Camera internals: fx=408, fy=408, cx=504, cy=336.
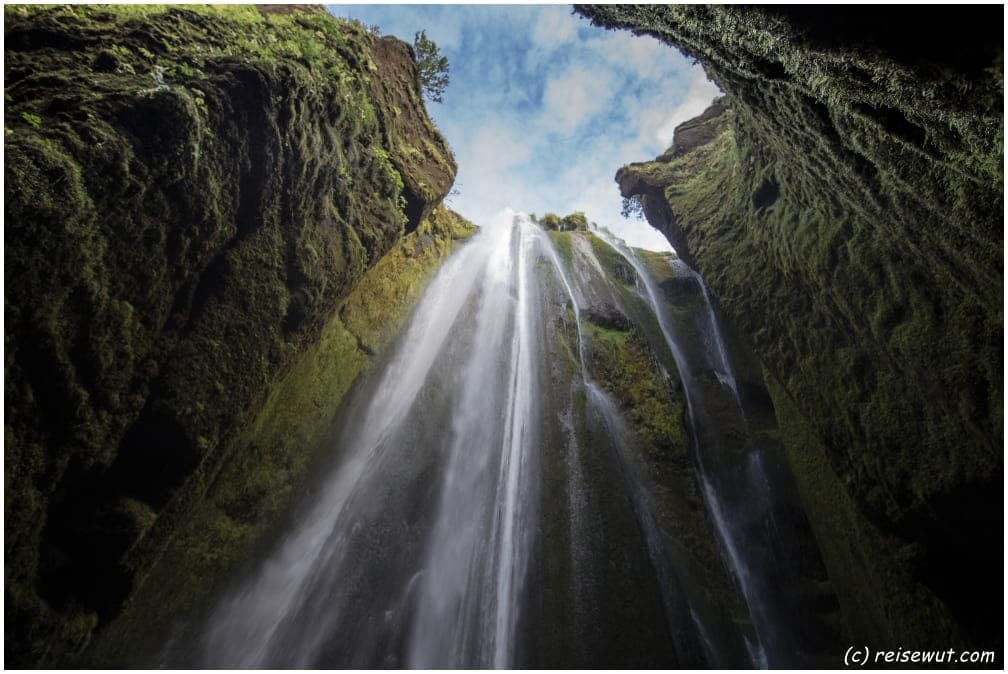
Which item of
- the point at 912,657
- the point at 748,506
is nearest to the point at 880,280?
the point at 748,506

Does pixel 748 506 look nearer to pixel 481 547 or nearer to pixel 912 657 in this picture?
pixel 912 657

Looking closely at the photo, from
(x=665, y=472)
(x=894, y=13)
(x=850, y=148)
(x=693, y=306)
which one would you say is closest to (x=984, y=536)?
(x=665, y=472)

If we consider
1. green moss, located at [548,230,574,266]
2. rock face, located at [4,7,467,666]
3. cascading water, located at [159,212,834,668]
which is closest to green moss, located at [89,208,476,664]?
rock face, located at [4,7,467,666]

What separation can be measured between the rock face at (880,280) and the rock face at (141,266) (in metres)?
5.79

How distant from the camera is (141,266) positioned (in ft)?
15.1

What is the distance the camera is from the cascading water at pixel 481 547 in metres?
6.94

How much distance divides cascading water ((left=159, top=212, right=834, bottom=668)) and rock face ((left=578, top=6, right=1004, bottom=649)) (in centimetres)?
235

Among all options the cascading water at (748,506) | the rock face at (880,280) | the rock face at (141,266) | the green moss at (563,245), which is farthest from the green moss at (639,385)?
the rock face at (141,266)

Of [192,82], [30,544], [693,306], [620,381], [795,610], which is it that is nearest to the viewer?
[30,544]

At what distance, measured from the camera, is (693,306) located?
16906mm

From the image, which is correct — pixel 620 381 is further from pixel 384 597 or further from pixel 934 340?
pixel 384 597

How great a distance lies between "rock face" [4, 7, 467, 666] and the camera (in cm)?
362

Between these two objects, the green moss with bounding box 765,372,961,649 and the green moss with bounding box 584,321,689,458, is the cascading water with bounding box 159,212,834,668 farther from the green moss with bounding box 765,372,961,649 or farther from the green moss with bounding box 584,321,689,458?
the green moss with bounding box 765,372,961,649

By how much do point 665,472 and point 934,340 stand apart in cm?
560
